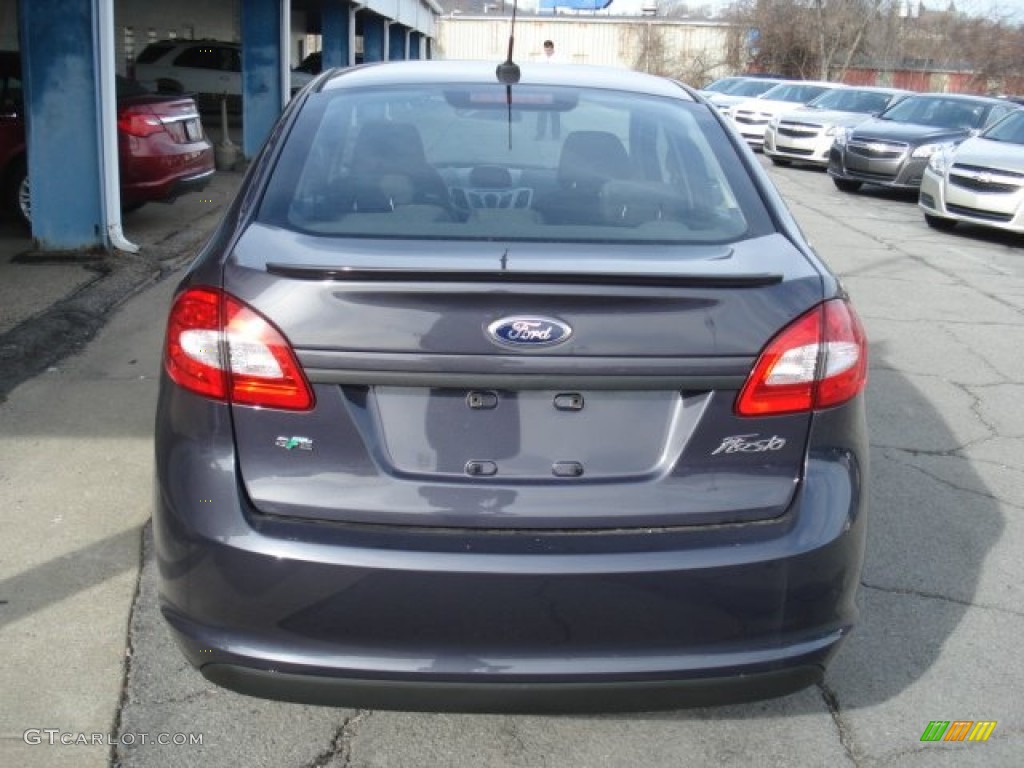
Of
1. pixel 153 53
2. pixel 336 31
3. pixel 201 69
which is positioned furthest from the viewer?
pixel 153 53

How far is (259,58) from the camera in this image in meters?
16.5

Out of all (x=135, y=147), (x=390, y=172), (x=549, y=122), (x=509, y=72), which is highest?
(x=509, y=72)

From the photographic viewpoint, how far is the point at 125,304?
778 centimetres

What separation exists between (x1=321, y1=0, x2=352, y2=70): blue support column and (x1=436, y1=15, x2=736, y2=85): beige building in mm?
34870

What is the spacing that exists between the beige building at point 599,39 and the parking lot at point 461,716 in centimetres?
5298

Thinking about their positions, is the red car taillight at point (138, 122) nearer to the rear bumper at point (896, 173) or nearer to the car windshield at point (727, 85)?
the rear bumper at point (896, 173)

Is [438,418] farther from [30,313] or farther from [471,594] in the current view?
[30,313]

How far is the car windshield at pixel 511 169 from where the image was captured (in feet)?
9.71

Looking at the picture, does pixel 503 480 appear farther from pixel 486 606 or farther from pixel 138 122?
pixel 138 122

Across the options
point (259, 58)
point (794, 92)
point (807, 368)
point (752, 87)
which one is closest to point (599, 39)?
point (752, 87)

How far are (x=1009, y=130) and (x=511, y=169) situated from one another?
13139 mm

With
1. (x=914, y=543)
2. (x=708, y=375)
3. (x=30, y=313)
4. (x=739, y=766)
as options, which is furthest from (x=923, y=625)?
(x=30, y=313)

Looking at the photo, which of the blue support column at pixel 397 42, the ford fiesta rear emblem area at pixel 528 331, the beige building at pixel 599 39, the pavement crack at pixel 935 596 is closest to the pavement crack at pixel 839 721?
the pavement crack at pixel 935 596

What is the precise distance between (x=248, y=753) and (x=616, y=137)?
2.09 metres
